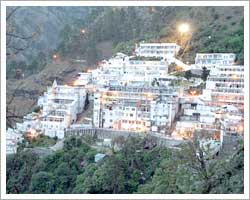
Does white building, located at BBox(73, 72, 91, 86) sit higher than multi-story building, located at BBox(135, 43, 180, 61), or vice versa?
multi-story building, located at BBox(135, 43, 180, 61)

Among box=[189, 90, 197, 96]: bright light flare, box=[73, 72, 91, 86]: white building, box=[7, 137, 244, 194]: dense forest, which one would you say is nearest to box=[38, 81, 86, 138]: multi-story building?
box=[73, 72, 91, 86]: white building

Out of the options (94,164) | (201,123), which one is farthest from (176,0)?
(201,123)

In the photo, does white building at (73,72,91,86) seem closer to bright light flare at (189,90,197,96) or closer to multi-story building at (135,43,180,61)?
multi-story building at (135,43,180,61)

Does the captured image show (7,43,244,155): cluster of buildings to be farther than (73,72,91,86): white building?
No

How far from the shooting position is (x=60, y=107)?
23.5 ft

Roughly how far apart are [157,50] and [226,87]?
8.76 ft

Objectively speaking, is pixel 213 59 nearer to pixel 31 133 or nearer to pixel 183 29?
pixel 183 29

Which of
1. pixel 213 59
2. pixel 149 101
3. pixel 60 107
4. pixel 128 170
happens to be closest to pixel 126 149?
pixel 128 170

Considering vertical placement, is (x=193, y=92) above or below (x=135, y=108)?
above

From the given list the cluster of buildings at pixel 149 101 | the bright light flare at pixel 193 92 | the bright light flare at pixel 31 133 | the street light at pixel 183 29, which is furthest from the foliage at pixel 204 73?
the bright light flare at pixel 31 133

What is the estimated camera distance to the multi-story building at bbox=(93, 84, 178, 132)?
20.6 ft

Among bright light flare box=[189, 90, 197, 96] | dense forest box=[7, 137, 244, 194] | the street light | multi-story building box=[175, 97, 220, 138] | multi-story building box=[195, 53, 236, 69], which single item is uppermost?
the street light

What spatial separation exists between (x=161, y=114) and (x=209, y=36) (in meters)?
2.97

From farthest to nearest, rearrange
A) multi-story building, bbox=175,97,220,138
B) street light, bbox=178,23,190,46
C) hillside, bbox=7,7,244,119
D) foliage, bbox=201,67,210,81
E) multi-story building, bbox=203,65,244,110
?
street light, bbox=178,23,190,46, hillside, bbox=7,7,244,119, foliage, bbox=201,67,210,81, multi-story building, bbox=203,65,244,110, multi-story building, bbox=175,97,220,138
